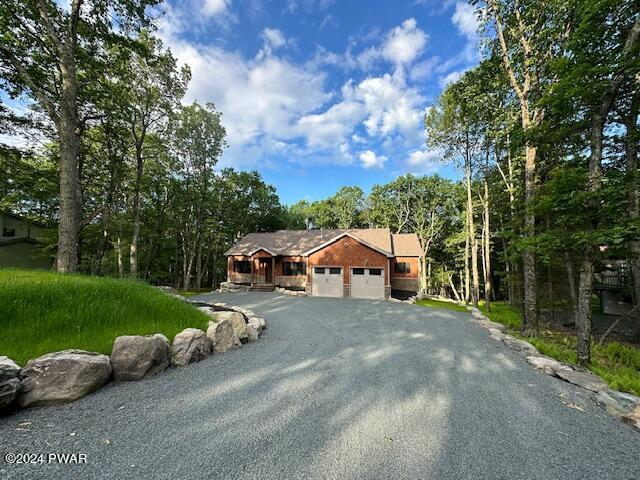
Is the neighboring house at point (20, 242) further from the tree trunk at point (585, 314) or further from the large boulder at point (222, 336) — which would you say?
the tree trunk at point (585, 314)

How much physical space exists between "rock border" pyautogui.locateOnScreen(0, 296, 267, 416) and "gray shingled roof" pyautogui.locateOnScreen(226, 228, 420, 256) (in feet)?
46.6

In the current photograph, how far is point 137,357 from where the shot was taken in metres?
3.87

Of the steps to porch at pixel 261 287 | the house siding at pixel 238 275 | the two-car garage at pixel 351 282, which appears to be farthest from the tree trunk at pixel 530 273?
the house siding at pixel 238 275

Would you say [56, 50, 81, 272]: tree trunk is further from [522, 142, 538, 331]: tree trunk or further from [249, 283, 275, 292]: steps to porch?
[522, 142, 538, 331]: tree trunk

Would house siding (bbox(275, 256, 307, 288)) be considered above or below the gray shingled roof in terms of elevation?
below

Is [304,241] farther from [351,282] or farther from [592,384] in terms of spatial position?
[592,384]

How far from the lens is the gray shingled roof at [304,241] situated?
63.9 ft

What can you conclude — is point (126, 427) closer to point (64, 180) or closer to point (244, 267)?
point (64, 180)

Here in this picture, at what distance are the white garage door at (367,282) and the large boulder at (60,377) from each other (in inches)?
550

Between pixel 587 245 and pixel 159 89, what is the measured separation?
1997cm

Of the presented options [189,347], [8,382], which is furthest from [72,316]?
[189,347]

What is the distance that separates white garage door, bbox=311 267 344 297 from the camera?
1673cm

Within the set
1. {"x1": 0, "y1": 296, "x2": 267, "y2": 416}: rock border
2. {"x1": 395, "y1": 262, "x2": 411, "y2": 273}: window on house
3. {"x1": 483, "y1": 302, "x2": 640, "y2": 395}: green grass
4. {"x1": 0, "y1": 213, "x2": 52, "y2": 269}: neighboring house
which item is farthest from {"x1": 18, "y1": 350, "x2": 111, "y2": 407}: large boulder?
{"x1": 0, "y1": 213, "x2": 52, "y2": 269}: neighboring house

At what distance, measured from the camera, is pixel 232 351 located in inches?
213
